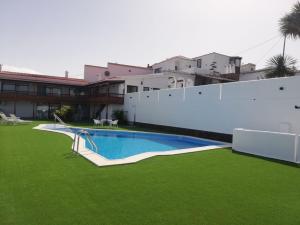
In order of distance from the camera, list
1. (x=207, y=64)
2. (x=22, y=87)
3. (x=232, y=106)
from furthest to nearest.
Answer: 1. (x=207, y=64)
2. (x=22, y=87)
3. (x=232, y=106)

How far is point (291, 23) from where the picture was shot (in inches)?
565

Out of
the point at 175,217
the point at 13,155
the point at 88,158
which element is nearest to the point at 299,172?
the point at 175,217

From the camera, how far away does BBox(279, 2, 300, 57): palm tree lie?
1413 centimetres

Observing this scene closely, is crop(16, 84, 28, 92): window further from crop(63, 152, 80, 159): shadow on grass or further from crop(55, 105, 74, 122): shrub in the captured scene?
crop(63, 152, 80, 159): shadow on grass

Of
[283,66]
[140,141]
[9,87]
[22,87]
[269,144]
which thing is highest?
[283,66]

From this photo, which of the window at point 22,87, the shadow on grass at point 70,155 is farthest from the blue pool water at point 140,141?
the window at point 22,87

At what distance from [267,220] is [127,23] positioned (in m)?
15.2

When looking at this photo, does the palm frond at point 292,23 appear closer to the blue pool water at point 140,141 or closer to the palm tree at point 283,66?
the palm tree at point 283,66

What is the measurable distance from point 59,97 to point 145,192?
2595 cm

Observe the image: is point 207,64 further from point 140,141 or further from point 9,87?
point 9,87

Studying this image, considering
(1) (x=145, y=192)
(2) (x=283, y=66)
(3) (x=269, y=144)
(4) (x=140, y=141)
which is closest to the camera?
(1) (x=145, y=192)

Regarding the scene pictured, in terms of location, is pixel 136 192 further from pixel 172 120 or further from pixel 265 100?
pixel 172 120

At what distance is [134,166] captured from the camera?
689 centimetres

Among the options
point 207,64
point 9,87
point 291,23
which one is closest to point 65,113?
point 9,87
